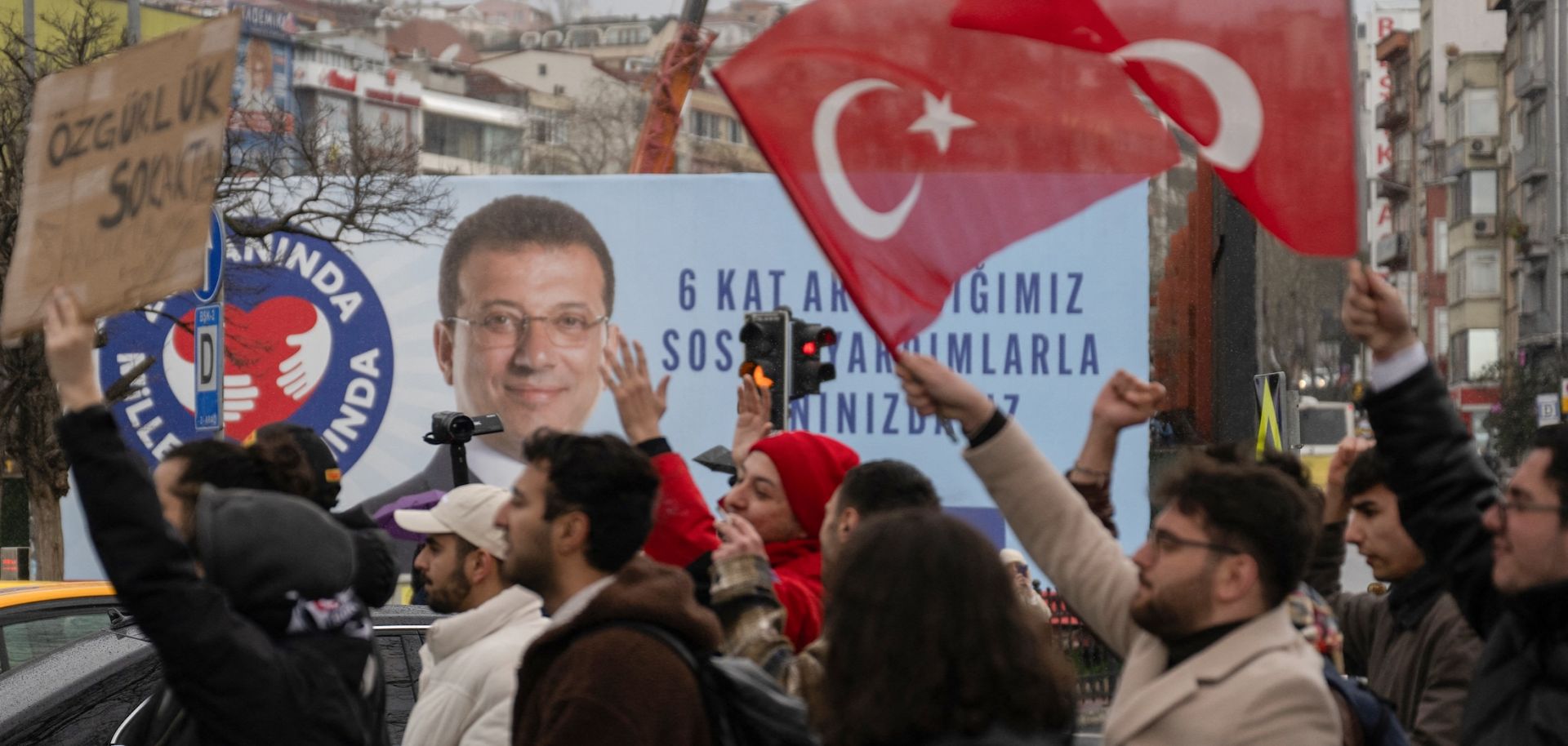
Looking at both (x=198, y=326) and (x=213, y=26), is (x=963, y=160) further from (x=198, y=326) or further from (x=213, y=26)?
(x=198, y=326)

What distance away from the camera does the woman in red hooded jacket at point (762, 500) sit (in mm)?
4742

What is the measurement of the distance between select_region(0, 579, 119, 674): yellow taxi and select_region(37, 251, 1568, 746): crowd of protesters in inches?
87.8

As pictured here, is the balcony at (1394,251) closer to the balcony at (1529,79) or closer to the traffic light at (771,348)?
the balcony at (1529,79)

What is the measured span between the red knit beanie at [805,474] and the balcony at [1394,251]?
96.7 m

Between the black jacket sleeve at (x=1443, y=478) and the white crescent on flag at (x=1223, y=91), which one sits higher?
the white crescent on flag at (x=1223, y=91)

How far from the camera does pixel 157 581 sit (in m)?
3.23

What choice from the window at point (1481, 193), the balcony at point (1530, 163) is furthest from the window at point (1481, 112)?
the balcony at point (1530, 163)

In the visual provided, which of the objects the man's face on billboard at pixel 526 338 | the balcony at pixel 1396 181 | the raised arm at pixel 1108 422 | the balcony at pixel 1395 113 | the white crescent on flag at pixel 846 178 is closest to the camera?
the raised arm at pixel 1108 422

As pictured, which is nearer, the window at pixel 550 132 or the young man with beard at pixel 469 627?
the young man with beard at pixel 469 627

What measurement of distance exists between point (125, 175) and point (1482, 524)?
271 centimetres

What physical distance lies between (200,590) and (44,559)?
59.4ft

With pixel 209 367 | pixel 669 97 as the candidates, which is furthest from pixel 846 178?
pixel 669 97

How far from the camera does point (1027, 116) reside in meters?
4.68

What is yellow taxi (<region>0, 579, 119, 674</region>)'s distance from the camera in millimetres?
6316
